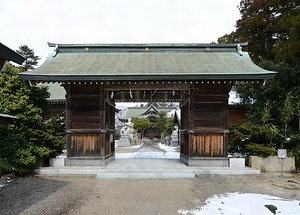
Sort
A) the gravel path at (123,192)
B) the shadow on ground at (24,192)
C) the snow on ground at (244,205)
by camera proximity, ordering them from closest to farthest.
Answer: the snow on ground at (244,205)
the gravel path at (123,192)
the shadow on ground at (24,192)

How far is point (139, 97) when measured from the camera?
1199 centimetres

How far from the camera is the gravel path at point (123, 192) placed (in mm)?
5008

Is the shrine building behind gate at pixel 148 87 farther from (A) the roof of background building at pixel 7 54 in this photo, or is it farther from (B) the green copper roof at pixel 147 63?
(A) the roof of background building at pixel 7 54

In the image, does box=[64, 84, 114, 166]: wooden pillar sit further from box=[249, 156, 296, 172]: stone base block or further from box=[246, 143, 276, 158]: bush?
box=[249, 156, 296, 172]: stone base block

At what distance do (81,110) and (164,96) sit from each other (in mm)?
4212

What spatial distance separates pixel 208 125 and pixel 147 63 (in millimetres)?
3745

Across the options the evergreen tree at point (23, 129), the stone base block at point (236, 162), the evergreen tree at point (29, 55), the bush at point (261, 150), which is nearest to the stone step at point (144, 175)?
the stone base block at point (236, 162)

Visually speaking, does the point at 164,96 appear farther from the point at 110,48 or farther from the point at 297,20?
the point at 297,20

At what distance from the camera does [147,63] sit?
10.6m

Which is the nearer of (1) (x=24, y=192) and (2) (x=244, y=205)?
(2) (x=244, y=205)

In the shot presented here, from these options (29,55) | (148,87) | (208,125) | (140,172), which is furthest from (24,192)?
(29,55)

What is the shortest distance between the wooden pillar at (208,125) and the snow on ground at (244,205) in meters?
3.52

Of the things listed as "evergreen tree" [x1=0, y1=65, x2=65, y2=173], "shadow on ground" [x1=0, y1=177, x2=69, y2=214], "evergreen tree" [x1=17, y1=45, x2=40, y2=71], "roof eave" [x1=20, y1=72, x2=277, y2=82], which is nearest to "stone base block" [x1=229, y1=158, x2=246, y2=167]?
"roof eave" [x1=20, y1=72, x2=277, y2=82]

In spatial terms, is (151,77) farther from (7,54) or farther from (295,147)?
(295,147)
